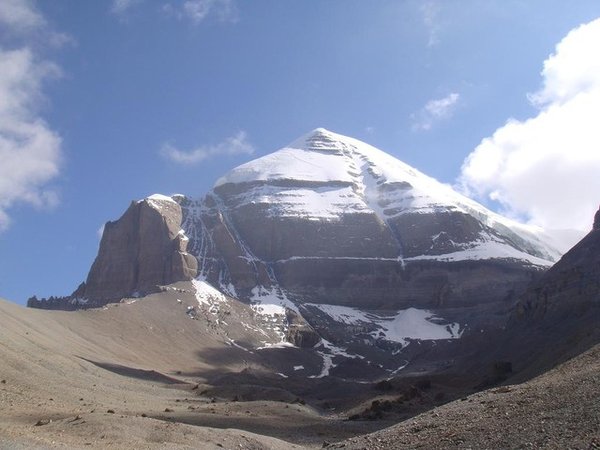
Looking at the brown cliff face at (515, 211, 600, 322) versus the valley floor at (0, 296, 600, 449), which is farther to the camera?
the brown cliff face at (515, 211, 600, 322)

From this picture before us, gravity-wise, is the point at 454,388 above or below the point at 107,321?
below

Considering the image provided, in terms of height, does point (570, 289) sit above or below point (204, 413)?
above

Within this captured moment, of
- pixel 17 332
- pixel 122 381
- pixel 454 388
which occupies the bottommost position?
pixel 454 388

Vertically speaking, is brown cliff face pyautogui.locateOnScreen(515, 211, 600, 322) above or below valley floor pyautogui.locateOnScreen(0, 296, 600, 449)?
above

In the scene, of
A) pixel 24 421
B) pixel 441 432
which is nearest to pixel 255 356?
pixel 24 421

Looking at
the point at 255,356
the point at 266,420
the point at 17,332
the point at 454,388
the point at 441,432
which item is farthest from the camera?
the point at 255,356

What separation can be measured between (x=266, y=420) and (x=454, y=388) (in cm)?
4766

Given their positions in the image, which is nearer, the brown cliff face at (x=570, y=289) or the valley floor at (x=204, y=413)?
the valley floor at (x=204, y=413)

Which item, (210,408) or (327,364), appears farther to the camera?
(327,364)

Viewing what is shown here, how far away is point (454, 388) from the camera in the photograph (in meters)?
100

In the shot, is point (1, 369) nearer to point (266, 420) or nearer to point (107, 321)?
point (266, 420)

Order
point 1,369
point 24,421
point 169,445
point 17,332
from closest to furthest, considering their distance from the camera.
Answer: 1. point 169,445
2. point 24,421
3. point 1,369
4. point 17,332

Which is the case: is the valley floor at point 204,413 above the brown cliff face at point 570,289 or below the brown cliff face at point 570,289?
below

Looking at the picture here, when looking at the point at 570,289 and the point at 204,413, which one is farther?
the point at 570,289
